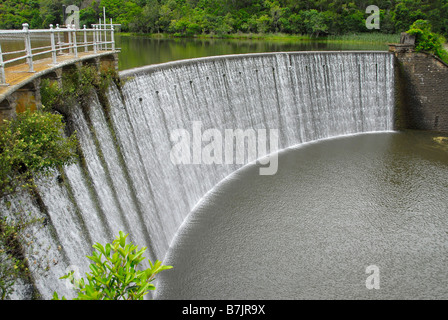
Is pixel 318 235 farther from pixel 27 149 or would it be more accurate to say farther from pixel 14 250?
pixel 14 250

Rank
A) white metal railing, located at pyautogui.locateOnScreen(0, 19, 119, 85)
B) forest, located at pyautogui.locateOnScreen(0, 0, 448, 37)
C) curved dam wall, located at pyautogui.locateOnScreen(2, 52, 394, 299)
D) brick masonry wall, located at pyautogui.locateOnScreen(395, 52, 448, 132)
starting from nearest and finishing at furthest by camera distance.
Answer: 1. white metal railing, located at pyautogui.locateOnScreen(0, 19, 119, 85)
2. curved dam wall, located at pyautogui.locateOnScreen(2, 52, 394, 299)
3. brick masonry wall, located at pyautogui.locateOnScreen(395, 52, 448, 132)
4. forest, located at pyautogui.locateOnScreen(0, 0, 448, 37)

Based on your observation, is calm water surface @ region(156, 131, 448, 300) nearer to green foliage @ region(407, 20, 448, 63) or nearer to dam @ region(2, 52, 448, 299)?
dam @ region(2, 52, 448, 299)

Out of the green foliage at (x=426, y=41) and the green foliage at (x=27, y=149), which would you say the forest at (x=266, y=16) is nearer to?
the green foliage at (x=426, y=41)

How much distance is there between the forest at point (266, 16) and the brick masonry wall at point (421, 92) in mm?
24600

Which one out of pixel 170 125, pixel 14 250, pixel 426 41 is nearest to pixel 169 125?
pixel 170 125

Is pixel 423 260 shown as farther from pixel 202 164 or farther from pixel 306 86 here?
pixel 306 86

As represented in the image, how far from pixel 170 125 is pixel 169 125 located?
0.22 feet

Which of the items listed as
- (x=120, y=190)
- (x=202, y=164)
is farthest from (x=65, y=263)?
(x=202, y=164)

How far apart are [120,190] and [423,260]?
862cm

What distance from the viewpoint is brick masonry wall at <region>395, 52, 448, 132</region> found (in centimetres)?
2661

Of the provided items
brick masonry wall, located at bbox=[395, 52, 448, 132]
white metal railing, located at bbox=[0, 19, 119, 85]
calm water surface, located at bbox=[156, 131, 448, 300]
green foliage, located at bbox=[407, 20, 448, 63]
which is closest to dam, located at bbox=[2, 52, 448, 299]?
brick masonry wall, located at bbox=[395, 52, 448, 132]

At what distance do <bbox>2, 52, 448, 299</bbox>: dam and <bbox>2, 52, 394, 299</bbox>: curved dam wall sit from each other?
0.04 m

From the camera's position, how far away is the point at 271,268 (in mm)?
12172

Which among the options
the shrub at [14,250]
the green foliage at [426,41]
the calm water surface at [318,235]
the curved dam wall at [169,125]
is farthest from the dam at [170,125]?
the green foliage at [426,41]
